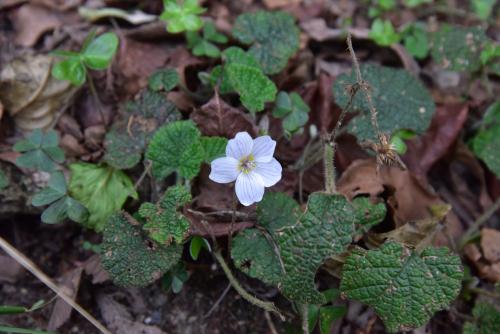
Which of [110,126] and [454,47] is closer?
[110,126]

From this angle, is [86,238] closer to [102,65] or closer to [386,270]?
[102,65]

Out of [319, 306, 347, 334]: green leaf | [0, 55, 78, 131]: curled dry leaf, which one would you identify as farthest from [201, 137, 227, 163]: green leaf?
[0, 55, 78, 131]: curled dry leaf

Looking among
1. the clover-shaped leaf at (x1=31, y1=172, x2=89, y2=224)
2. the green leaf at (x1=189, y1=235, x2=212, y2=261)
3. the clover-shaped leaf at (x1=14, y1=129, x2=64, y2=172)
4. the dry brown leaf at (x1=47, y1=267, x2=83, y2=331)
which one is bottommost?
the dry brown leaf at (x1=47, y1=267, x2=83, y2=331)

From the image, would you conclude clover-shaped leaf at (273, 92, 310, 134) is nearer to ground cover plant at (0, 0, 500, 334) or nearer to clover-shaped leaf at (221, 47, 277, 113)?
ground cover plant at (0, 0, 500, 334)

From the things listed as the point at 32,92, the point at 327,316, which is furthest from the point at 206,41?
the point at 327,316

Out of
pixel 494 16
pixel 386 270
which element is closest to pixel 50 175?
pixel 386 270

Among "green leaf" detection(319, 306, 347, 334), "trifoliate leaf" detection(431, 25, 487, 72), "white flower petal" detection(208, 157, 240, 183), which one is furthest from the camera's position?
"trifoliate leaf" detection(431, 25, 487, 72)

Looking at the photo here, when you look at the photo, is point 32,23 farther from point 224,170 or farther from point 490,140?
point 490,140
